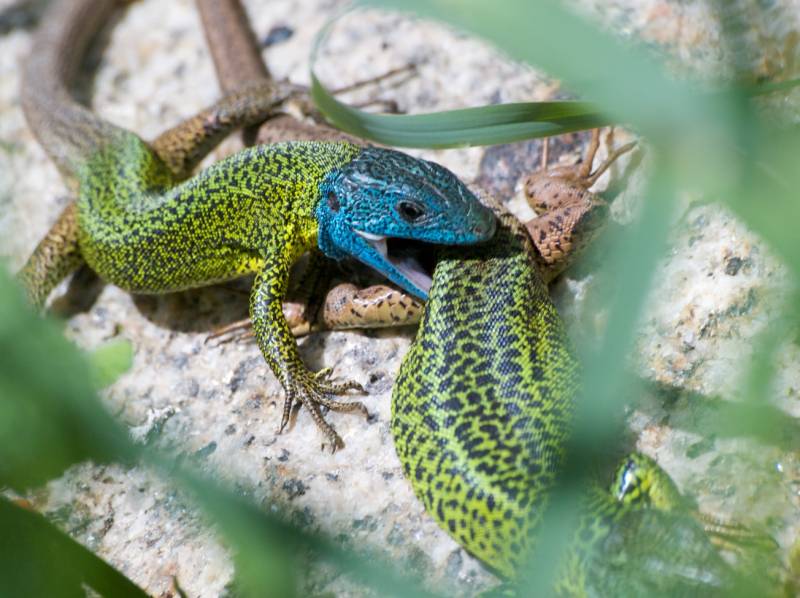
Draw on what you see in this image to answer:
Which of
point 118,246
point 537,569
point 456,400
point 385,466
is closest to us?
point 537,569

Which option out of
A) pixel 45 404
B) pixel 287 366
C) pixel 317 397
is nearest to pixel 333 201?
pixel 287 366

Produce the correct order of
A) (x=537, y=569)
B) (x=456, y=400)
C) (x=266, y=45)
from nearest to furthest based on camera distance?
(x=537, y=569)
(x=456, y=400)
(x=266, y=45)

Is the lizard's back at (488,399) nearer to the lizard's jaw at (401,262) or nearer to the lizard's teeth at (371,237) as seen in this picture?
the lizard's jaw at (401,262)

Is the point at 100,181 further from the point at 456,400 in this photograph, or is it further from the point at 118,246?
the point at 456,400

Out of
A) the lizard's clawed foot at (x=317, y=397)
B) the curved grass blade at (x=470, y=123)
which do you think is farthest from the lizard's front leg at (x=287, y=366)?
the curved grass blade at (x=470, y=123)

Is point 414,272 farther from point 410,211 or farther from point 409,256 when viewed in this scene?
point 410,211

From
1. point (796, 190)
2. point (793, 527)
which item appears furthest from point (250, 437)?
point (796, 190)

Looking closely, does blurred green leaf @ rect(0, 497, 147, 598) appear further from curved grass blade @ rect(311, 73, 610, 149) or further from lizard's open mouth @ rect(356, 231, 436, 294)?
lizard's open mouth @ rect(356, 231, 436, 294)

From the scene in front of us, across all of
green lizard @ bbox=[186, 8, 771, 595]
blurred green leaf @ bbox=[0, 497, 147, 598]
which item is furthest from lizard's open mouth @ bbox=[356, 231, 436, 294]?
blurred green leaf @ bbox=[0, 497, 147, 598]

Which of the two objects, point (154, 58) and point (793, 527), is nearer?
point (793, 527)
